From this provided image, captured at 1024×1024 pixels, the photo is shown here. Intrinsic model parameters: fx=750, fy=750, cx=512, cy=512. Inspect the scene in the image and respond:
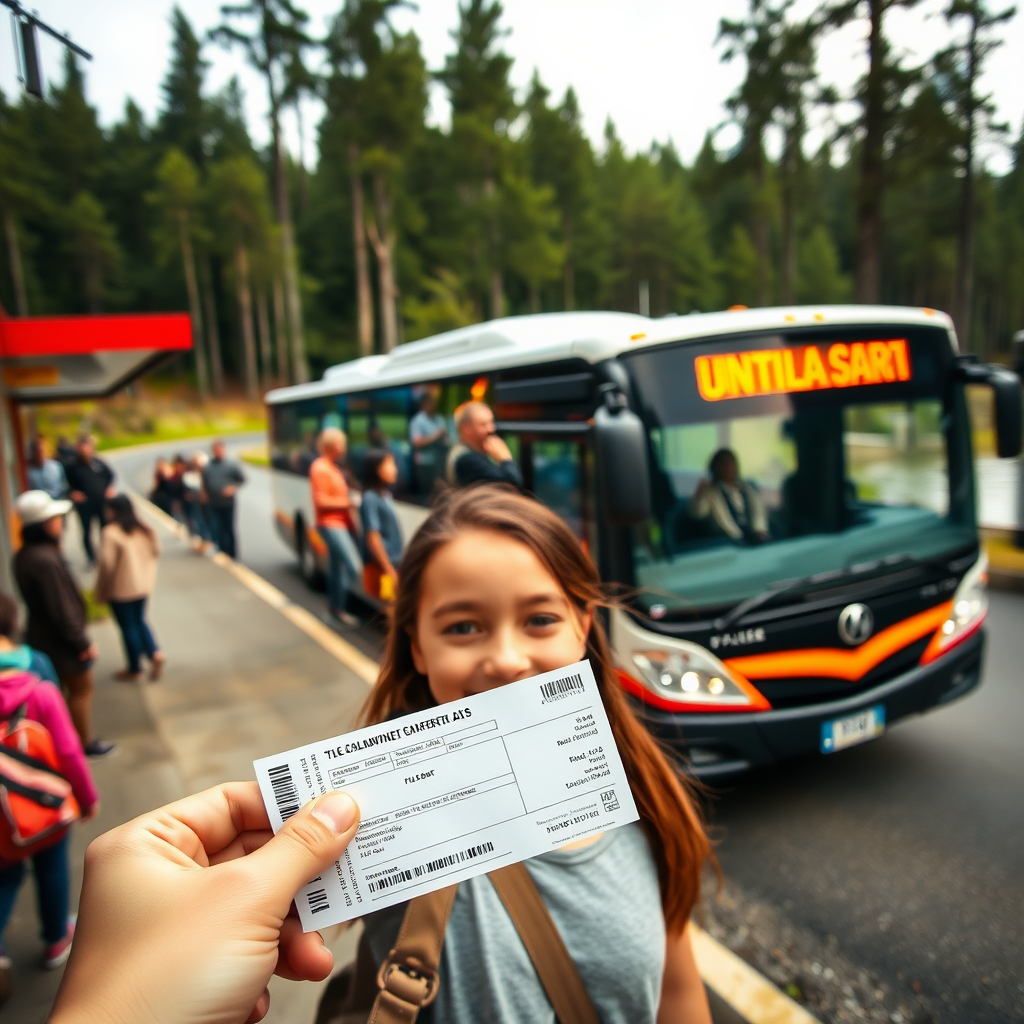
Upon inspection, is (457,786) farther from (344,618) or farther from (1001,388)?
(344,618)

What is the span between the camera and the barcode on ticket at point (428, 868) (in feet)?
3.02

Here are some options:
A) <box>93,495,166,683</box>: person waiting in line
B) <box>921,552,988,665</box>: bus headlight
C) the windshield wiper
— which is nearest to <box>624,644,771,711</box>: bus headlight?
the windshield wiper

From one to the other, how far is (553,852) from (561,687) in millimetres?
461

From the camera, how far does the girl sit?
121 cm

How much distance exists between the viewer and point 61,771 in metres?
2.87

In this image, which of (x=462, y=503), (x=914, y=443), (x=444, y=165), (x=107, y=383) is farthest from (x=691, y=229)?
(x=462, y=503)

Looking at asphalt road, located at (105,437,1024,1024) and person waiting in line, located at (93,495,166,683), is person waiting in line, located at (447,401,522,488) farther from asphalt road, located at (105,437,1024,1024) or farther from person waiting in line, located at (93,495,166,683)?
person waiting in line, located at (93,495,166,683)

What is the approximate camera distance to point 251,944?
0.79 m

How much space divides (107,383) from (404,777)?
1325 cm

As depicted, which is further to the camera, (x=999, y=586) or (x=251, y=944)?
(x=999, y=586)

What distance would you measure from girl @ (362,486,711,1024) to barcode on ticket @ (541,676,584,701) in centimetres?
16

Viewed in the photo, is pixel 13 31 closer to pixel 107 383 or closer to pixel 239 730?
pixel 239 730

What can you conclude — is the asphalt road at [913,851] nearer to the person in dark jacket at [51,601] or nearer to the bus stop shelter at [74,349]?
the person in dark jacket at [51,601]

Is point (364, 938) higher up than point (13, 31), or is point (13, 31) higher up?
point (13, 31)
